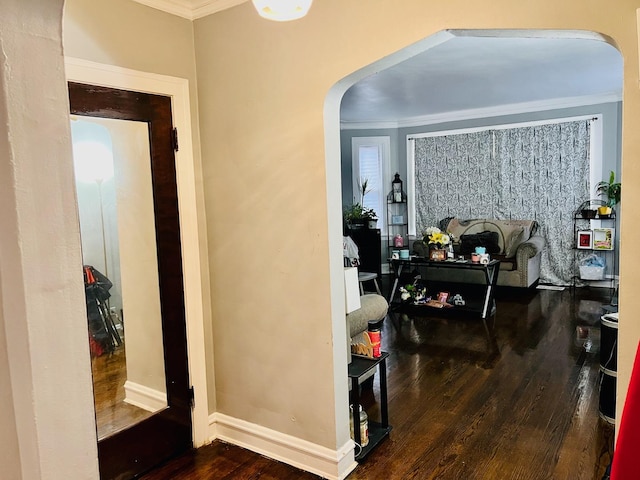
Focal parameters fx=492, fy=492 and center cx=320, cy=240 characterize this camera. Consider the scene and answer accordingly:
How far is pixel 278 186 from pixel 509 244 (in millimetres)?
4991

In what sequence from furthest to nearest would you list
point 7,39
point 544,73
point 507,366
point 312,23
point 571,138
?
point 571,138 → point 544,73 → point 507,366 → point 312,23 → point 7,39

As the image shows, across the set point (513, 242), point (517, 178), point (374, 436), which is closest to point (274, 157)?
point (374, 436)

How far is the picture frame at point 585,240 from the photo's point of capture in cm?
646

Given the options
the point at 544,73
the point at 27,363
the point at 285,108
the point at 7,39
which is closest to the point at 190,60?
the point at 285,108

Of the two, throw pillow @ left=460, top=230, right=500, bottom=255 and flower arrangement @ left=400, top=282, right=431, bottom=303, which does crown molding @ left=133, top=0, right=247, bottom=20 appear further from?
throw pillow @ left=460, top=230, right=500, bottom=255

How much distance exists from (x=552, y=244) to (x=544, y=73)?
268 centimetres

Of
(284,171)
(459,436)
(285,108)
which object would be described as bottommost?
(459,436)

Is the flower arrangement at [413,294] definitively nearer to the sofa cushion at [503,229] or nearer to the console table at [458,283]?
the console table at [458,283]

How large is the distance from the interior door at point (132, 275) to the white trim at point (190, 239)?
42 mm

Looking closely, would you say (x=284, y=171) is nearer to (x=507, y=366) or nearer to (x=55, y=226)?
(x=55, y=226)

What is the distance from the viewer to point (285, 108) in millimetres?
2480

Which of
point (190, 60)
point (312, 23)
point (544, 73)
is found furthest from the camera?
point (544, 73)

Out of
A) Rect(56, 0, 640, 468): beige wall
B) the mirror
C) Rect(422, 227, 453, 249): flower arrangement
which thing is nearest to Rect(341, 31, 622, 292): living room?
Rect(422, 227, 453, 249): flower arrangement

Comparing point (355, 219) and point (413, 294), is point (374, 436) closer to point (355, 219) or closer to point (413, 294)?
point (413, 294)
